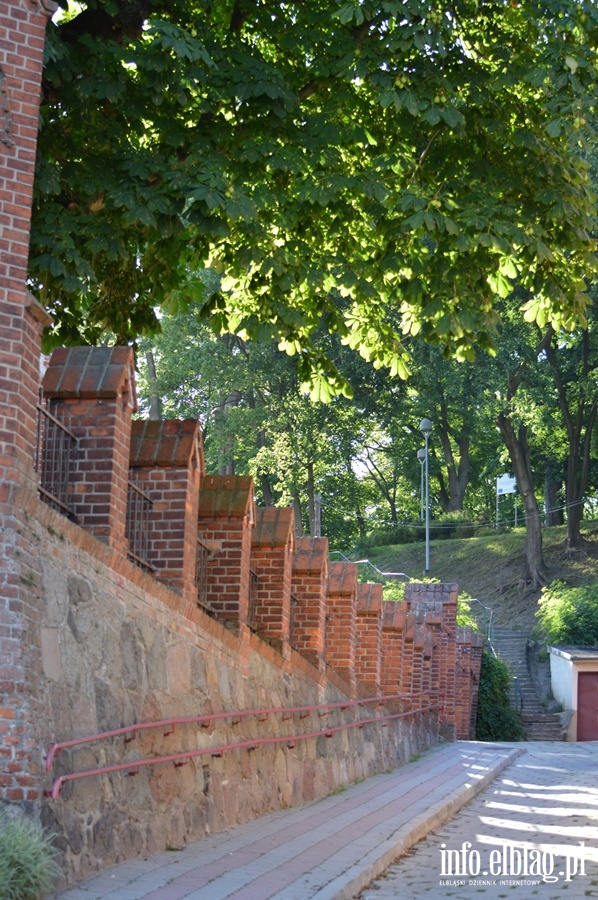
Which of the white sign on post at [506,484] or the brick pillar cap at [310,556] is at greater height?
the white sign on post at [506,484]

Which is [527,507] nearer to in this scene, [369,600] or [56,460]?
[369,600]

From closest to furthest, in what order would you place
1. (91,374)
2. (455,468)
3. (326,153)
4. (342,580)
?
(91,374)
(326,153)
(342,580)
(455,468)

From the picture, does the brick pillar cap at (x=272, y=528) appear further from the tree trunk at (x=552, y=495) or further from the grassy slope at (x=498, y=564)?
the tree trunk at (x=552, y=495)

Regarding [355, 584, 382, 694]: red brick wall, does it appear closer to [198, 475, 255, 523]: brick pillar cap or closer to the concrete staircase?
[198, 475, 255, 523]: brick pillar cap

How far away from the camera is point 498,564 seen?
1811 inches

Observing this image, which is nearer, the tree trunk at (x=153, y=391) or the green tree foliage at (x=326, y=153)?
the green tree foliage at (x=326, y=153)

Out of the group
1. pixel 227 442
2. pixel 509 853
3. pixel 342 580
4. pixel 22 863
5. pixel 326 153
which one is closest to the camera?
pixel 22 863

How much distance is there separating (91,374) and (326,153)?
3176 millimetres

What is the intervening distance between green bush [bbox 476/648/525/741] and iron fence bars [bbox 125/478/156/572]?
76.8 ft

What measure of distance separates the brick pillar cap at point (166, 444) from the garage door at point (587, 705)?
86.6 ft

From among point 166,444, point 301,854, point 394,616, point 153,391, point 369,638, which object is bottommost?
point 301,854

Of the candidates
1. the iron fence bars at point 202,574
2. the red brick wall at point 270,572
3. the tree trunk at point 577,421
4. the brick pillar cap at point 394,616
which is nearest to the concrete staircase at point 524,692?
the tree trunk at point 577,421

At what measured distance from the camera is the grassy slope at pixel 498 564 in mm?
41812

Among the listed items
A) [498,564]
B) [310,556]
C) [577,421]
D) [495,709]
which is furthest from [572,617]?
[310,556]
